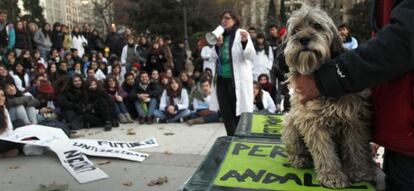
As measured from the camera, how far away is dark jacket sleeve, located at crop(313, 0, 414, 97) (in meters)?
1.75

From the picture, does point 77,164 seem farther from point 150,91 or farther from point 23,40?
point 23,40

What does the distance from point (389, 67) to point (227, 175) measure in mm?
1017

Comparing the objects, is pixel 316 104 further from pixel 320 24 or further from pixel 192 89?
pixel 192 89

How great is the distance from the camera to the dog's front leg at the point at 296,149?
2.65 m

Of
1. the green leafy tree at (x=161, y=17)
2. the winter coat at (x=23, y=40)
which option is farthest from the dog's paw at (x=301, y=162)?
the green leafy tree at (x=161, y=17)

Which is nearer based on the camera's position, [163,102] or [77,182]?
[77,182]

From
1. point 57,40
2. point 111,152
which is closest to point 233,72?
point 111,152

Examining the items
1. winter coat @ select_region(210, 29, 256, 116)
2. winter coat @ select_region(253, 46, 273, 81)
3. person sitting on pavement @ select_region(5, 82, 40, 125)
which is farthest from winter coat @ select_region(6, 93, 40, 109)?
winter coat @ select_region(253, 46, 273, 81)

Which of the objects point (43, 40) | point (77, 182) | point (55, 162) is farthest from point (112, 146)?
point (43, 40)

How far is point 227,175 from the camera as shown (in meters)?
2.41

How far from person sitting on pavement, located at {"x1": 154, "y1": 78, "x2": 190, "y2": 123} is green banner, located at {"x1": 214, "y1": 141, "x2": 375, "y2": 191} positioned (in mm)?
6536

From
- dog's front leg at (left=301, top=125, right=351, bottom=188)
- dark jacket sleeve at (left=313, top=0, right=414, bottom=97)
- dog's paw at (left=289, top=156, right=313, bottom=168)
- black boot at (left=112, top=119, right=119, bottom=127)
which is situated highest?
dark jacket sleeve at (left=313, top=0, right=414, bottom=97)

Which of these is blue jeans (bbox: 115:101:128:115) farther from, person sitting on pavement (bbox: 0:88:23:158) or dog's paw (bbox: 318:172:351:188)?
dog's paw (bbox: 318:172:351:188)

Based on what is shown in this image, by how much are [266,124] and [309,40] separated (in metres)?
1.60
